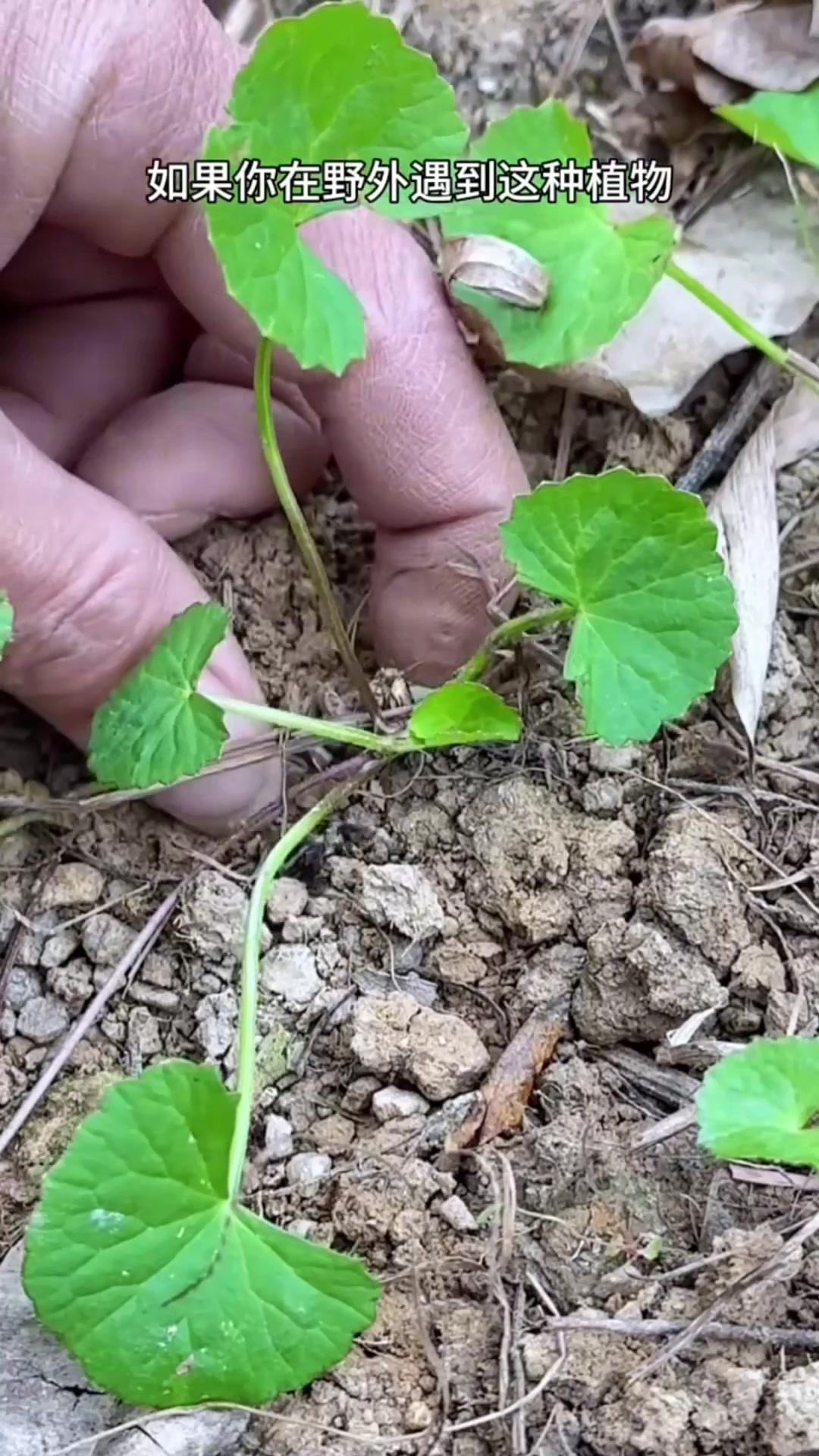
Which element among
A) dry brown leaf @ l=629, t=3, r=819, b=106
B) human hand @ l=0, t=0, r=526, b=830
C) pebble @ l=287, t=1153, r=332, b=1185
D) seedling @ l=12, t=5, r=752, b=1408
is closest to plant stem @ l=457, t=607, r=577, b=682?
seedling @ l=12, t=5, r=752, b=1408

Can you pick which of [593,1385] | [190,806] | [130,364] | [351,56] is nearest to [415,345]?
[351,56]

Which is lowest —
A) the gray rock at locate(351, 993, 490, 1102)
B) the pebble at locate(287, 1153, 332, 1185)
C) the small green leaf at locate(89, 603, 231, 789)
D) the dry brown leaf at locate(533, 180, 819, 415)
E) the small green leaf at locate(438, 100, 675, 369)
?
the pebble at locate(287, 1153, 332, 1185)

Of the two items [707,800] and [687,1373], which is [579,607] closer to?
[707,800]

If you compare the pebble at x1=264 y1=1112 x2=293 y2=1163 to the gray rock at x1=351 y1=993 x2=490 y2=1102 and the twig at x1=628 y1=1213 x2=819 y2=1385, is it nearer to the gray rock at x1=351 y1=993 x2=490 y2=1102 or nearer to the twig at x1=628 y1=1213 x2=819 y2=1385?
the gray rock at x1=351 y1=993 x2=490 y2=1102

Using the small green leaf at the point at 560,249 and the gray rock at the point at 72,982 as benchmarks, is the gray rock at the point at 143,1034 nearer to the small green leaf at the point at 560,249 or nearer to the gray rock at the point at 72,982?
the gray rock at the point at 72,982

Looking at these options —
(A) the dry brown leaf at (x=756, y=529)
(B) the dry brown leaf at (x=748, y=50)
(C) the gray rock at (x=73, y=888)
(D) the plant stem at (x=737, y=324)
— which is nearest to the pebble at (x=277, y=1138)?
(C) the gray rock at (x=73, y=888)

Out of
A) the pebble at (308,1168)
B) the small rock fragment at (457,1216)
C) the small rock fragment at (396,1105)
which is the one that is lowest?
the small rock fragment at (457,1216)
